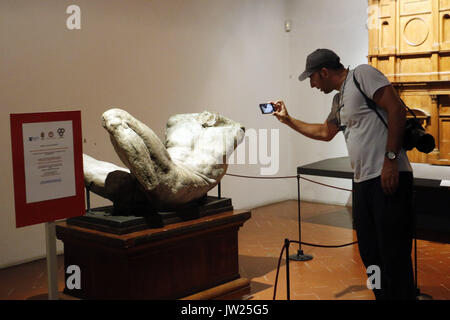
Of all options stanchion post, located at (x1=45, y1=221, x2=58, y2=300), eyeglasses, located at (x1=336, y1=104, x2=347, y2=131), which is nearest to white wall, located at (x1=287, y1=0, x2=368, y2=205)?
eyeglasses, located at (x1=336, y1=104, x2=347, y2=131)

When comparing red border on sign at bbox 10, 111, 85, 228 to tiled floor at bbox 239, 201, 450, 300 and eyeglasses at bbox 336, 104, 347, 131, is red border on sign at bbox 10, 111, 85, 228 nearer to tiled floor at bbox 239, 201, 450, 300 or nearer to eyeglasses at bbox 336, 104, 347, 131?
eyeglasses at bbox 336, 104, 347, 131

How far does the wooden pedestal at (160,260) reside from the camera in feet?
13.6

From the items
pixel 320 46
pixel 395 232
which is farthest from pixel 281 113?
pixel 320 46

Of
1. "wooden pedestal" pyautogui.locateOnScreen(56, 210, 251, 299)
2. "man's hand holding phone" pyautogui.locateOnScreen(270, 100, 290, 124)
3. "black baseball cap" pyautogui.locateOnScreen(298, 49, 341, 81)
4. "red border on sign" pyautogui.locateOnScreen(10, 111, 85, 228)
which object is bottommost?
"wooden pedestal" pyautogui.locateOnScreen(56, 210, 251, 299)

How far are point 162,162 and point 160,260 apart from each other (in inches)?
30.0

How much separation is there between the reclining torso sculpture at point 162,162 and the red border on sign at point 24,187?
89 cm

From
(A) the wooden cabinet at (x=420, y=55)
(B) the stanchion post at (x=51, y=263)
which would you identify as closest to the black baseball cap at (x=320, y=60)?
(B) the stanchion post at (x=51, y=263)

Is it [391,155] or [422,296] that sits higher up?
[391,155]

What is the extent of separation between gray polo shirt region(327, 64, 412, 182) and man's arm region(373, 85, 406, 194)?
66mm

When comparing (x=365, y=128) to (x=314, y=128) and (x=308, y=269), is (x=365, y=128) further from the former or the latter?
(x=308, y=269)

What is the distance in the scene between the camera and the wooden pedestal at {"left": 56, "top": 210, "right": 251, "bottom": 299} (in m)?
4.14

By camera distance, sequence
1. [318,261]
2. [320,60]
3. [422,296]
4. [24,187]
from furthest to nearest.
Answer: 1. [318,261]
2. [422,296]
3. [320,60]
4. [24,187]

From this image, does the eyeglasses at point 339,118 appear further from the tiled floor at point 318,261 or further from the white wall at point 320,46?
the white wall at point 320,46

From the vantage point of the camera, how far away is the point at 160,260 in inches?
171
